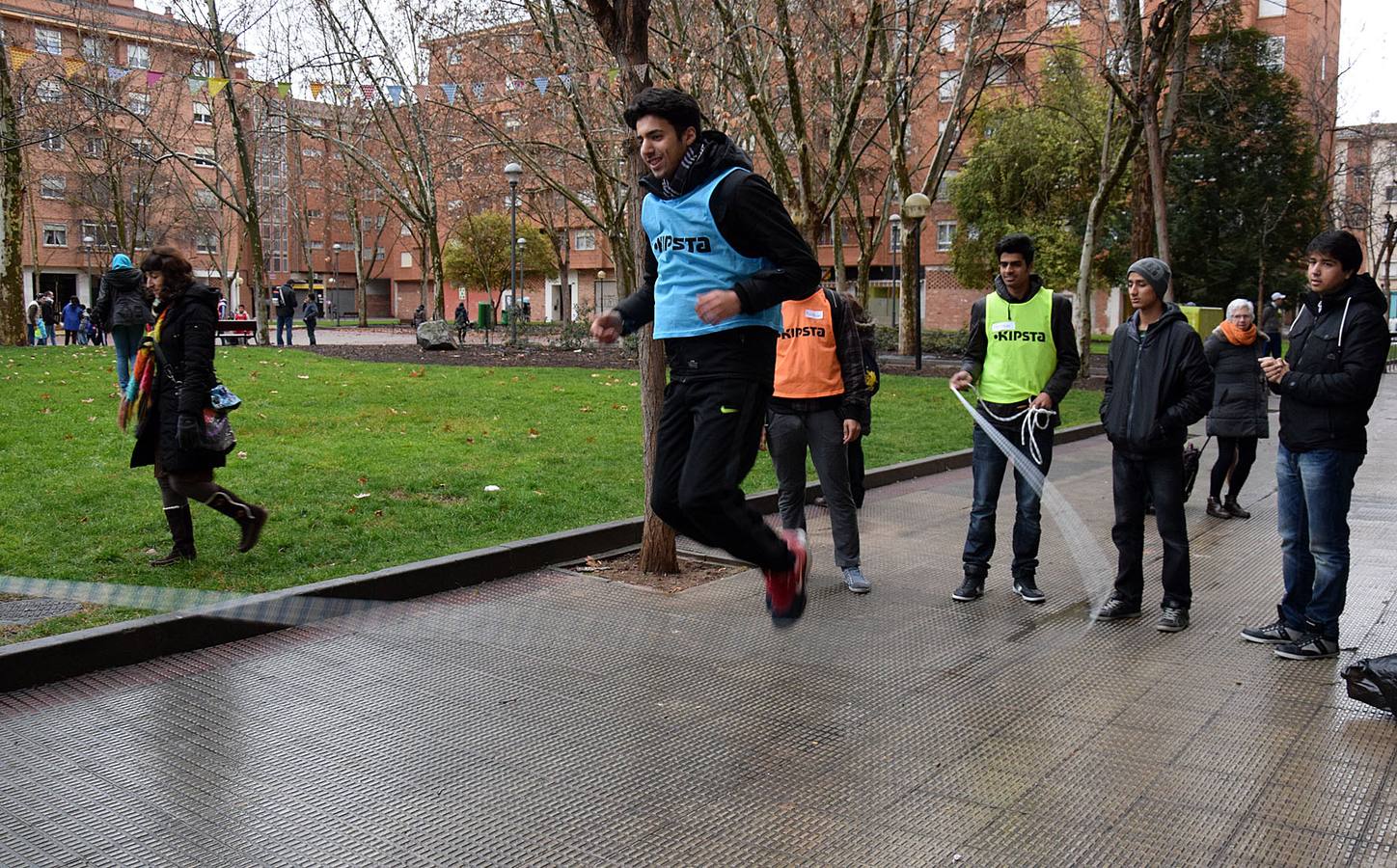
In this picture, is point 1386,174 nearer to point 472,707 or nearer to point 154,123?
point 154,123

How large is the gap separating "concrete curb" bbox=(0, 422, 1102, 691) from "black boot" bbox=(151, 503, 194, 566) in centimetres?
102

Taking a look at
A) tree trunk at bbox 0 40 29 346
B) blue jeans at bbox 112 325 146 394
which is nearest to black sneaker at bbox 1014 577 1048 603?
blue jeans at bbox 112 325 146 394

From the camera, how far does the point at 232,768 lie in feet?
13.4

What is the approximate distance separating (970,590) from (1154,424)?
138cm

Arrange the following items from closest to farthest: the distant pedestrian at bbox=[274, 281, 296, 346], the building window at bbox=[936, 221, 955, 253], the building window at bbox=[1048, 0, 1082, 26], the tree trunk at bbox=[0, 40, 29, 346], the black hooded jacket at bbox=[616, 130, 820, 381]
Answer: the black hooded jacket at bbox=[616, 130, 820, 381], the building window at bbox=[1048, 0, 1082, 26], the tree trunk at bbox=[0, 40, 29, 346], the distant pedestrian at bbox=[274, 281, 296, 346], the building window at bbox=[936, 221, 955, 253]

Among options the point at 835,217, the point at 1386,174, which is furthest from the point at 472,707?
the point at 1386,174

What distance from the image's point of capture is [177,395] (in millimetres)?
6605

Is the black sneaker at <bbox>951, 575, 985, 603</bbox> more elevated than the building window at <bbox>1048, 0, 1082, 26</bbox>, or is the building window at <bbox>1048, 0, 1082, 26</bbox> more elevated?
the building window at <bbox>1048, 0, 1082, 26</bbox>

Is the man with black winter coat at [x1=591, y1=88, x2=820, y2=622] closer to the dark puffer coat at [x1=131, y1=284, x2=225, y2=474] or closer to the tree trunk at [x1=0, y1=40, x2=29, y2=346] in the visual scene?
the dark puffer coat at [x1=131, y1=284, x2=225, y2=474]

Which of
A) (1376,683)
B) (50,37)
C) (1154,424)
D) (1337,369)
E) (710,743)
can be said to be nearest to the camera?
(710,743)

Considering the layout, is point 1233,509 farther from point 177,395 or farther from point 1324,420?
point 177,395

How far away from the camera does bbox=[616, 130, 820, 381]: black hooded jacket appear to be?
4125mm

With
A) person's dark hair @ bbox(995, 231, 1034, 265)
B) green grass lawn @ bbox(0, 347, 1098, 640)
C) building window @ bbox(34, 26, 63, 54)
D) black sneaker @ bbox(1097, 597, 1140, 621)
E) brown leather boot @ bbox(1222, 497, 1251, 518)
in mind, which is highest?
building window @ bbox(34, 26, 63, 54)

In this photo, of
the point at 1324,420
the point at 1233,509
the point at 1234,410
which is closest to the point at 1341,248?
the point at 1324,420
